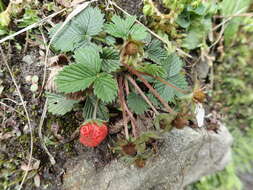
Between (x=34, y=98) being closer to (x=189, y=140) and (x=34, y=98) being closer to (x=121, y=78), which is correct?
(x=121, y=78)

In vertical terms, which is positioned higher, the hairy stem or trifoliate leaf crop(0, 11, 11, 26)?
trifoliate leaf crop(0, 11, 11, 26)

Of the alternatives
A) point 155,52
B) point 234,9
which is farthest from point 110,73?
point 234,9

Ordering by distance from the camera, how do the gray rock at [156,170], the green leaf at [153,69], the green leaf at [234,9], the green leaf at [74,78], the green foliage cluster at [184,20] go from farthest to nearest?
the green leaf at [234,9] → the green foliage cluster at [184,20] → the gray rock at [156,170] → the green leaf at [153,69] → the green leaf at [74,78]

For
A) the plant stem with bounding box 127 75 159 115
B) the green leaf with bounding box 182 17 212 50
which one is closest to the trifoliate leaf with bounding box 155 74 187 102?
the plant stem with bounding box 127 75 159 115

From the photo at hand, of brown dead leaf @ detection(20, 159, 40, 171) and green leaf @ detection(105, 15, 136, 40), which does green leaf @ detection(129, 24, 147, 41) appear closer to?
green leaf @ detection(105, 15, 136, 40)

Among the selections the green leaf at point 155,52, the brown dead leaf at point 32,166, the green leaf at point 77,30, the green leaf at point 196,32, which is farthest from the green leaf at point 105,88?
→ the green leaf at point 196,32

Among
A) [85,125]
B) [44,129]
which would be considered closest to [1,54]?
[44,129]

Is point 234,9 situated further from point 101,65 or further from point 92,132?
point 92,132

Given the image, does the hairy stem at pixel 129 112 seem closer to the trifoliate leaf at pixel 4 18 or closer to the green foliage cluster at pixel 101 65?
the green foliage cluster at pixel 101 65
